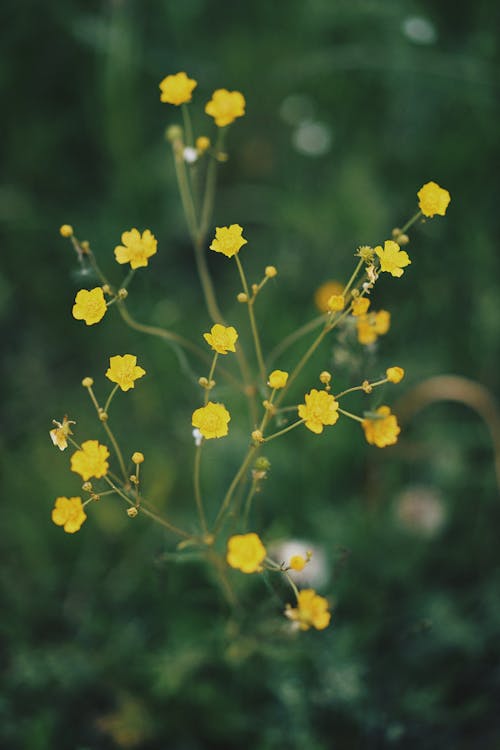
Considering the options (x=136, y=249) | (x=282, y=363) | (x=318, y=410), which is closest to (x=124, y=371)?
(x=136, y=249)

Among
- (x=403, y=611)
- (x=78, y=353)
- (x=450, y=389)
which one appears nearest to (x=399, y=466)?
(x=450, y=389)

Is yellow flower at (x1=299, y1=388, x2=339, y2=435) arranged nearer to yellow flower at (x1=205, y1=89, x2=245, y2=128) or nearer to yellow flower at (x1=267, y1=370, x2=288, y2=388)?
yellow flower at (x1=267, y1=370, x2=288, y2=388)

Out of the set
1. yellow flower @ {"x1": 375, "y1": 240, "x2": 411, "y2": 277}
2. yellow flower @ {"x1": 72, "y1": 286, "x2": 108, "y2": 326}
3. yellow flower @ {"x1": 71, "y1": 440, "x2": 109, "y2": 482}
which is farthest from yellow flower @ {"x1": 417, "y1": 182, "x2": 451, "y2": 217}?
yellow flower @ {"x1": 71, "y1": 440, "x2": 109, "y2": 482}

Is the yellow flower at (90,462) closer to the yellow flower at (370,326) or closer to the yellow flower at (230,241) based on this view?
the yellow flower at (230,241)

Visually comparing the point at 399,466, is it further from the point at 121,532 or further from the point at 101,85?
the point at 101,85

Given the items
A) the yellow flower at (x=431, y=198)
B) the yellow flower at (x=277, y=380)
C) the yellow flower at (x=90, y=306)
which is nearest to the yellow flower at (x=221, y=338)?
the yellow flower at (x=277, y=380)

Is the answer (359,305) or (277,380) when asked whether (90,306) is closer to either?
(277,380)

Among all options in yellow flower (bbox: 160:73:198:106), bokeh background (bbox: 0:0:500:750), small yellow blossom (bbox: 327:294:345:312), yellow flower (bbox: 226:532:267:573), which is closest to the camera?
yellow flower (bbox: 226:532:267:573)
